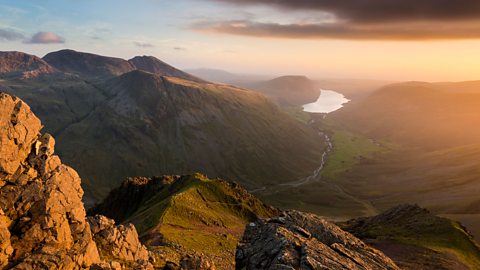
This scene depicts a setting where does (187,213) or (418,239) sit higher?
(187,213)

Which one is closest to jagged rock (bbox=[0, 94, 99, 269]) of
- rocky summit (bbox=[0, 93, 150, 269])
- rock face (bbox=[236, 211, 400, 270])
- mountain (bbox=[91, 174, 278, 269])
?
rocky summit (bbox=[0, 93, 150, 269])

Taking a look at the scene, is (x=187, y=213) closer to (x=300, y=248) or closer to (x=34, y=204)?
(x=34, y=204)

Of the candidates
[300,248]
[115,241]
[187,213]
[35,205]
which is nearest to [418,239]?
[187,213]

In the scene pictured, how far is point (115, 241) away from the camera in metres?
55.6

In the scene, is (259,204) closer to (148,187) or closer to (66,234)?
(148,187)

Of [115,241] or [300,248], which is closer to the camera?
[300,248]

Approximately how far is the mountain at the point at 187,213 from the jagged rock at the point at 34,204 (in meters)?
23.5

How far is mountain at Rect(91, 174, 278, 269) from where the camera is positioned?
8544 centimetres

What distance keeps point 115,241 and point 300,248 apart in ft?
101

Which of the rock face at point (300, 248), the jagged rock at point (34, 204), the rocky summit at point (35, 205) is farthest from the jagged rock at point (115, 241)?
the rock face at point (300, 248)

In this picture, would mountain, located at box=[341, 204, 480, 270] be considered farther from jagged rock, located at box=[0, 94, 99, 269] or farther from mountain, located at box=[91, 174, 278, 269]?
jagged rock, located at box=[0, 94, 99, 269]

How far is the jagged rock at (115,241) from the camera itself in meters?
54.2

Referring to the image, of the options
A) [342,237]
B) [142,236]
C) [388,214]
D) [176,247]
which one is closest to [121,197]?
[142,236]

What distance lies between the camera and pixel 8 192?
41.5 meters
